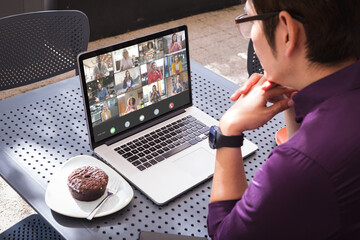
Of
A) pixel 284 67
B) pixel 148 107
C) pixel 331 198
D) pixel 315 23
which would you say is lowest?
pixel 148 107

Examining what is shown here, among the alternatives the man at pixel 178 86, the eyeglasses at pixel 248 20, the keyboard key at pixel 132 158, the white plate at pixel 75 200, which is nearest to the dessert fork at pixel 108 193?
the white plate at pixel 75 200

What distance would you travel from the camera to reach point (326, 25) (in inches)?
35.8

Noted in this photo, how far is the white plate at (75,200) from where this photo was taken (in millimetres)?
1197

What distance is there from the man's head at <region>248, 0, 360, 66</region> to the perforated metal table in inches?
21.5

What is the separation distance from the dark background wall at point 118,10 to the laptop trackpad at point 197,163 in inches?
97.8

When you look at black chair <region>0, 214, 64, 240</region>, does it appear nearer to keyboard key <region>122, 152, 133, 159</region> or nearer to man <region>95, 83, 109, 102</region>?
keyboard key <region>122, 152, 133, 159</region>

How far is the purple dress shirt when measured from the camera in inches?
34.1

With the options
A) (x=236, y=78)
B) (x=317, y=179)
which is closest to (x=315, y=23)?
(x=317, y=179)

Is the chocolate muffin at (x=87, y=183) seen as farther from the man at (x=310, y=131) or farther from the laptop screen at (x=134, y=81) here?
the man at (x=310, y=131)

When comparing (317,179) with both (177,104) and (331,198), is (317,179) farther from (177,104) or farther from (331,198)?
(177,104)

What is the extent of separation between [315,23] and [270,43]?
12 centimetres

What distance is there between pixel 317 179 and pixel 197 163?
0.58m

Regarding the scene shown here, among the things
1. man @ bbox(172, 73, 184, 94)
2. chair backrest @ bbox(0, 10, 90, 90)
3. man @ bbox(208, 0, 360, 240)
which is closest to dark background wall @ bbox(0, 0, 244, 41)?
chair backrest @ bbox(0, 10, 90, 90)

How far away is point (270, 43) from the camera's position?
3.31ft
